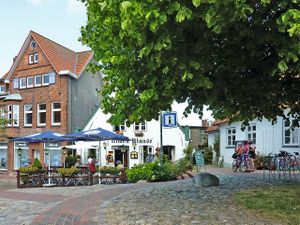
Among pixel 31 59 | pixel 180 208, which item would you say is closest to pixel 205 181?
pixel 180 208

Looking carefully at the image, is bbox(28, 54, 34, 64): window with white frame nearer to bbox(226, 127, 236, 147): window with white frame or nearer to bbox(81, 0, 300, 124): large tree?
bbox(226, 127, 236, 147): window with white frame

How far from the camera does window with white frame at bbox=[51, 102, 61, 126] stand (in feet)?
117

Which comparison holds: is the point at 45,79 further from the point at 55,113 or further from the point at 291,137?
the point at 291,137

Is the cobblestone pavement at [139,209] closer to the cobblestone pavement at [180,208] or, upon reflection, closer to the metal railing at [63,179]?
the cobblestone pavement at [180,208]

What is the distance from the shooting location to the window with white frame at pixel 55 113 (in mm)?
35812

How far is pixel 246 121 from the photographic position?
12.6 metres

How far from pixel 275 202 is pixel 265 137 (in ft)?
51.2

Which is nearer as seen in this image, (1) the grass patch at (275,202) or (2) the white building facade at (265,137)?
(1) the grass patch at (275,202)

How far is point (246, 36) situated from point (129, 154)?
28.5m

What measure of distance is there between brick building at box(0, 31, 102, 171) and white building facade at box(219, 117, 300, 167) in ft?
44.1

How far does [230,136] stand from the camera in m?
30.2

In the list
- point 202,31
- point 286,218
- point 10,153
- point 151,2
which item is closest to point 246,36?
point 202,31

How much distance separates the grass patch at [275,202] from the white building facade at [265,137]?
28.6ft

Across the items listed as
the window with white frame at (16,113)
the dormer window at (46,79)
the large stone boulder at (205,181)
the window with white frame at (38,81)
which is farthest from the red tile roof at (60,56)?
the large stone boulder at (205,181)
